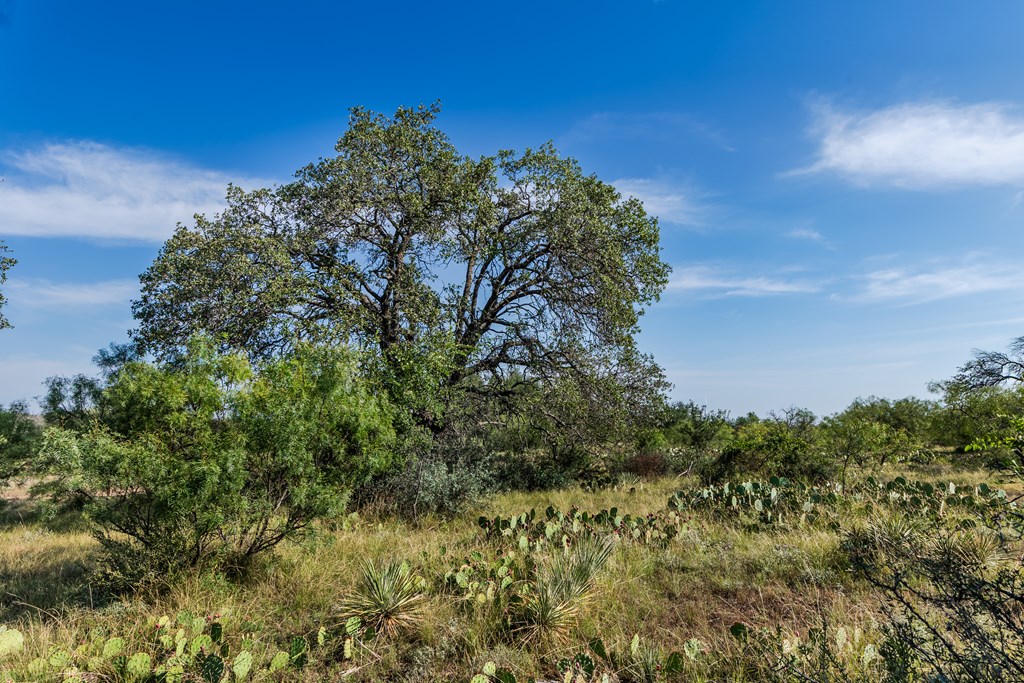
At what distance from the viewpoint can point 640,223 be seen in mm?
13344

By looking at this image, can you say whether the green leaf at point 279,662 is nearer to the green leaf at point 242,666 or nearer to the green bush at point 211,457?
the green leaf at point 242,666

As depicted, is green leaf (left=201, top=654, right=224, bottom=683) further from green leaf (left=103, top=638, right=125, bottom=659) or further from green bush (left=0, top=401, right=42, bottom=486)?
green bush (left=0, top=401, right=42, bottom=486)

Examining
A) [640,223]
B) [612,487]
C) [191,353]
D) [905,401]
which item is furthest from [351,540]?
[905,401]

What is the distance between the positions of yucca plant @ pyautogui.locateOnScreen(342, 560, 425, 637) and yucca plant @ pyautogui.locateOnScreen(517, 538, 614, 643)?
1128mm

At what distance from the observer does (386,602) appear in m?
5.17

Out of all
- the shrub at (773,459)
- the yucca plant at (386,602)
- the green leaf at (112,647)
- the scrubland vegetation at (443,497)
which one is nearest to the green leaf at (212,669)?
the scrubland vegetation at (443,497)

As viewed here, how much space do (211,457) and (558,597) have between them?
3998 millimetres

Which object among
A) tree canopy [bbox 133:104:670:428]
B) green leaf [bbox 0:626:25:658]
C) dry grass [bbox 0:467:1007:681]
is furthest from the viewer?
tree canopy [bbox 133:104:670:428]

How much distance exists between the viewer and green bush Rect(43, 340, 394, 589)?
18.1 ft

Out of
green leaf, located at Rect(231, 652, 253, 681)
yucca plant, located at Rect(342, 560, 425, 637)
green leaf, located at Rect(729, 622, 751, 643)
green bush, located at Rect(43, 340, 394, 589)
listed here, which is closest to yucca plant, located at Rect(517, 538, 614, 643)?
yucca plant, located at Rect(342, 560, 425, 637)

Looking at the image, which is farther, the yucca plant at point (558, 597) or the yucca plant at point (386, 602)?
the yucca plant at point (386, 602)

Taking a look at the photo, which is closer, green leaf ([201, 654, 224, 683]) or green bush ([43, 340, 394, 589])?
green leaf ([201, 654, 224, 683])

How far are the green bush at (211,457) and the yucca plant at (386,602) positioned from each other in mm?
1361

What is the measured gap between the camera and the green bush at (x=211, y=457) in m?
5.52
